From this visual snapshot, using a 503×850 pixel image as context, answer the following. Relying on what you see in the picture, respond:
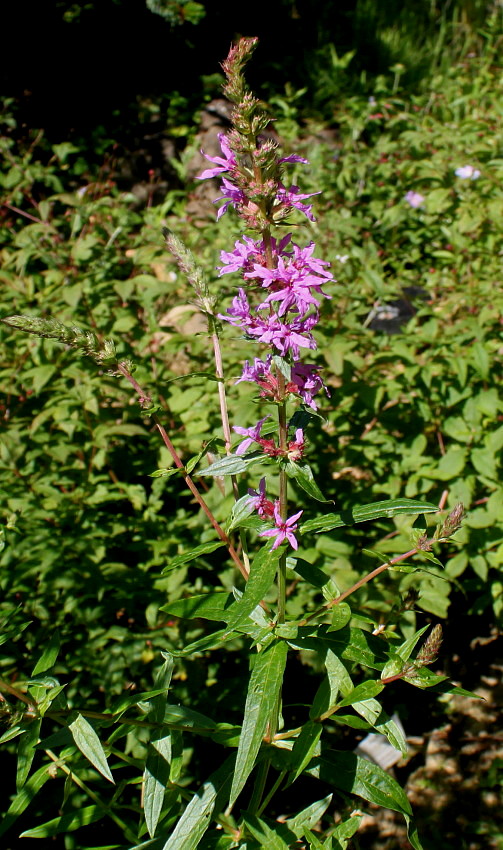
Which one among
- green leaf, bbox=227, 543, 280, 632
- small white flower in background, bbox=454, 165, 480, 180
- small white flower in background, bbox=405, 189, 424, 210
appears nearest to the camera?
green leaf, bbox=227, 543, 280, 632

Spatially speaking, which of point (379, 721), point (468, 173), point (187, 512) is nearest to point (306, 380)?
point (379, 721)

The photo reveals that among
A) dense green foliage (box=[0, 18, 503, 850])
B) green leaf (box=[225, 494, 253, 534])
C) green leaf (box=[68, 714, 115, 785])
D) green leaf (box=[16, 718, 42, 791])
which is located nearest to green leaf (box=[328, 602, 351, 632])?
dense green foliage (box=[0, 18, 503, 850])

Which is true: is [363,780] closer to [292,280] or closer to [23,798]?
[23,798]

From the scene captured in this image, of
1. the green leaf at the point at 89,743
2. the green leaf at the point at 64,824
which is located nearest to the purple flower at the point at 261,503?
the green leaf at the point at 89,743

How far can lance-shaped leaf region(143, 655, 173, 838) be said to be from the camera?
4.25ft

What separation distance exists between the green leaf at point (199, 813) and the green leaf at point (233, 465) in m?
0.69

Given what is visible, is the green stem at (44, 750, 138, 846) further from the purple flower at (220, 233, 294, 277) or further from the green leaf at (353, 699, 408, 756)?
the purple flower at (220, 233, 294, 277)

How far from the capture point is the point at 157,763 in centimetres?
134

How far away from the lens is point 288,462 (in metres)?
1.26

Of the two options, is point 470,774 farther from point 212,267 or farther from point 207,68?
point 207,68

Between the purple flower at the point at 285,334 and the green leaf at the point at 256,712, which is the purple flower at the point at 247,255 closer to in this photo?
the purple flower at the point at 285,334

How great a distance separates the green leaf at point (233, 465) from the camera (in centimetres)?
124

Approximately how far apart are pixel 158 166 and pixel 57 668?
21.8ft

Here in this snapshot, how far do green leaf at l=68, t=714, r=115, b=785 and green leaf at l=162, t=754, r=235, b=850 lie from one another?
242 millimetres
